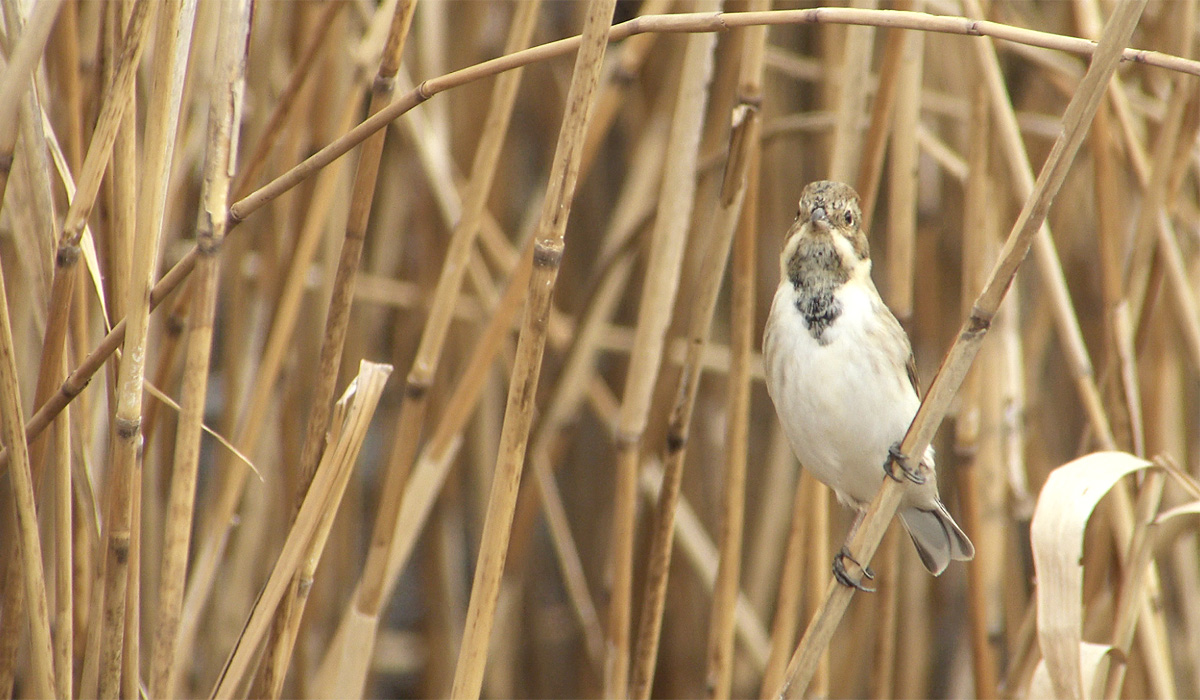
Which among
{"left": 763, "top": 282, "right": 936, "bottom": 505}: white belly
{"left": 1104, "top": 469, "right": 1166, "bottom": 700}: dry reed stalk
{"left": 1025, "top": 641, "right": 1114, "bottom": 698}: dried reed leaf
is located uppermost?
{"left": 763, "top": 282, "right": 936, "bottom": 505}: white belly

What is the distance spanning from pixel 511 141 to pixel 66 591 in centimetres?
179

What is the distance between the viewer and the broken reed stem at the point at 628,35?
914 millimetres

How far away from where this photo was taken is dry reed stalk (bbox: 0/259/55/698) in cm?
101

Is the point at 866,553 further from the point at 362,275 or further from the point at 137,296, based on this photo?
the point at 362,275

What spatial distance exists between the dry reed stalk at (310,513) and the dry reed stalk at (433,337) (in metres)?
0.22

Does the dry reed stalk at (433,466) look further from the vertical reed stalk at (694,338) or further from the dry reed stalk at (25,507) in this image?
the dry reed stalk at (25,507)

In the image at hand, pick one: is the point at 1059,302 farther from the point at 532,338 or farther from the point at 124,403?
the point at 124,403

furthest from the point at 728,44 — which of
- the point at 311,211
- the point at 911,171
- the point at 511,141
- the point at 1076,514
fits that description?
the point at 1076,514

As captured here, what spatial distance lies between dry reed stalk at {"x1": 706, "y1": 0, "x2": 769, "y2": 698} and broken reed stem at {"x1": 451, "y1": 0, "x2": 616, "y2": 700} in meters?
0.46

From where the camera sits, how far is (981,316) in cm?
100

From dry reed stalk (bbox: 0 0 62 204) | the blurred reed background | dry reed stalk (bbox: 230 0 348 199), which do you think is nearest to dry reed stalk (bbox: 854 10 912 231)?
the blurred reed background

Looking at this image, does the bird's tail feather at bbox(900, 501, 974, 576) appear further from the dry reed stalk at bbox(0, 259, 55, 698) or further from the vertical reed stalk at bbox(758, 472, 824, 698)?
the dry reed stalk at bbox(0, 259, 55, 698)

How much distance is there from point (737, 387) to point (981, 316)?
50 cm

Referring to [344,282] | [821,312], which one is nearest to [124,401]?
[344,282]
